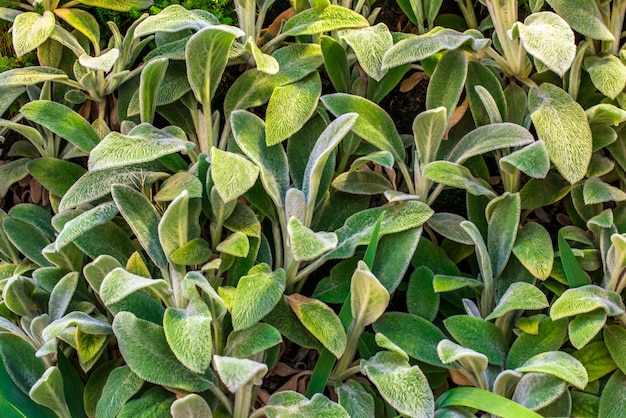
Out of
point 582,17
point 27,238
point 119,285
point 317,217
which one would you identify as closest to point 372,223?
point 317,217

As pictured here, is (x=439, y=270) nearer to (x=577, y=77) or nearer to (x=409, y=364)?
(x=409, y=364)

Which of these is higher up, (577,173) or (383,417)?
(577,173)

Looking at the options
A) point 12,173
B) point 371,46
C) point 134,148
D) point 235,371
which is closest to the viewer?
point 235,371

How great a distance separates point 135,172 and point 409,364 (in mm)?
609

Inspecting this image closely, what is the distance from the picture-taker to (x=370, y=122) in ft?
3.66

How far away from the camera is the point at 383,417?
100cm

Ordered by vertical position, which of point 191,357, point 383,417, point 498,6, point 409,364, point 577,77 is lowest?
point 383,417

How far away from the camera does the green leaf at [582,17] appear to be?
1.09 meters

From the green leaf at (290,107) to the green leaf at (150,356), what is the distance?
0.39m

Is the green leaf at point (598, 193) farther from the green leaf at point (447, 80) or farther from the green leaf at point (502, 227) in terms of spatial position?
the green leaf at point (447, 80)

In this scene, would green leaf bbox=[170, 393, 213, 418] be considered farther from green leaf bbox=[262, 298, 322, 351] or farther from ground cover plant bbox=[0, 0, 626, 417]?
green leaf bbox=[262, 298, 322, 351]

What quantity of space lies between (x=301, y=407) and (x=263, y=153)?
455mm

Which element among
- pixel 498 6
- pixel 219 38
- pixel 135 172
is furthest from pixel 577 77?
pixel 135 172

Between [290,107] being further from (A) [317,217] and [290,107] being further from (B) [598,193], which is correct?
(B) [598,193]
